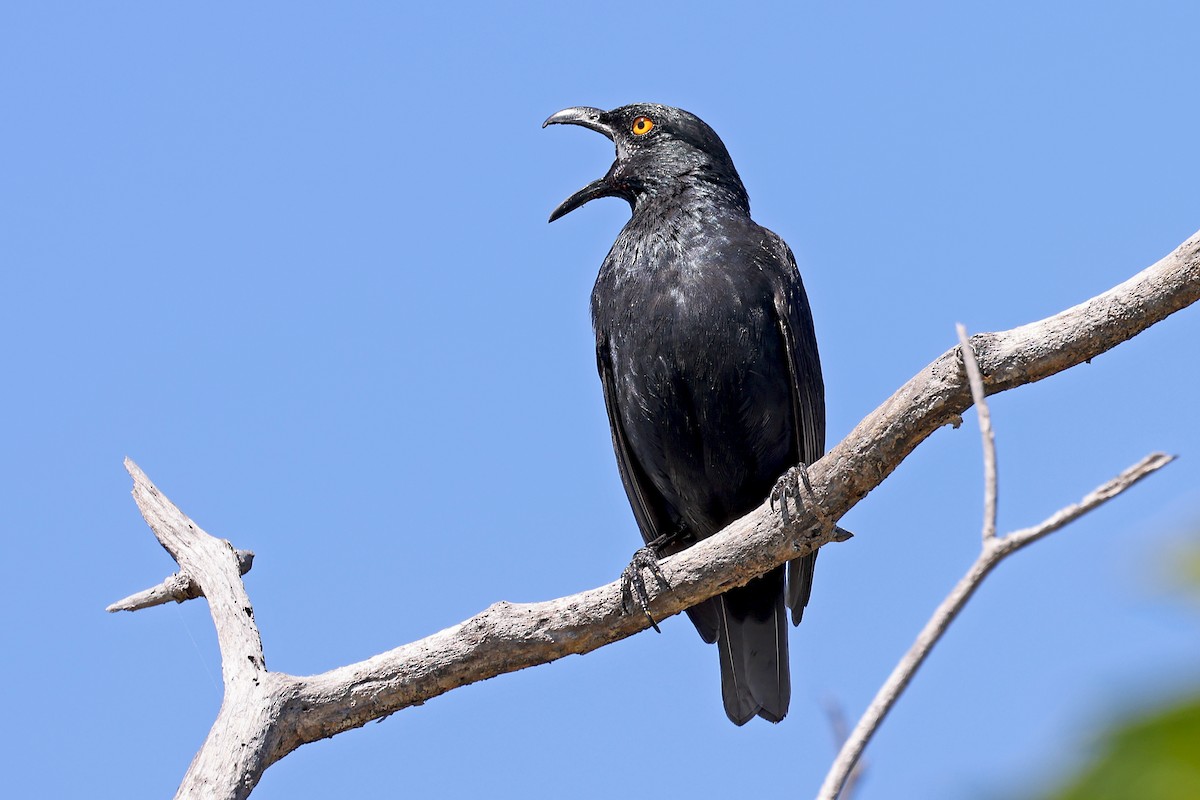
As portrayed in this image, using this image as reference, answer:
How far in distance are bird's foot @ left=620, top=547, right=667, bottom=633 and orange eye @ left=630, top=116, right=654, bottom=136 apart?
241 cm

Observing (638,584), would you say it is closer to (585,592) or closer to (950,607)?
(585,592)

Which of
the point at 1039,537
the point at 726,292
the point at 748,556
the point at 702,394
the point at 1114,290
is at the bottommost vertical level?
the point at 1039,537

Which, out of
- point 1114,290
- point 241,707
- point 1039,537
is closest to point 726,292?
Answer: point 1114,290

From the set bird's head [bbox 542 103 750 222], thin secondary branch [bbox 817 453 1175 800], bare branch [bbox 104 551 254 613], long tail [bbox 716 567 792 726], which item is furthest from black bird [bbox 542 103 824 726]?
thin secondary branch [bbox 817 453 1175 800]

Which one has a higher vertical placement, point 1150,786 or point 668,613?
point 668,613

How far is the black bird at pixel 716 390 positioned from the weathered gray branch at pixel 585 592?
2.33 feet

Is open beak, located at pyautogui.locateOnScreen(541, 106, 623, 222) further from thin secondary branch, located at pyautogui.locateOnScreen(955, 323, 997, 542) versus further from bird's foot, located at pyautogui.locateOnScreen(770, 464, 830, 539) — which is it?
thin secondary branch, located at pyautogui.locateOnScreen(955, 323, 997, 542)

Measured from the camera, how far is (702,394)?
4.72 m

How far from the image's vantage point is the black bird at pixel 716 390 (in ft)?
15.5

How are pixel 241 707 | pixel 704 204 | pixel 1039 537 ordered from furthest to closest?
pixel 704 204, pixel 241 707, pixel 1039 537

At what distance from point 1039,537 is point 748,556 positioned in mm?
2406

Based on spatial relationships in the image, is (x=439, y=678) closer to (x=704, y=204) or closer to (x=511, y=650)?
(x=511, y=650)

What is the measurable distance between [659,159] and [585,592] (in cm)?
232

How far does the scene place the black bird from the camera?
4711 millimetres
